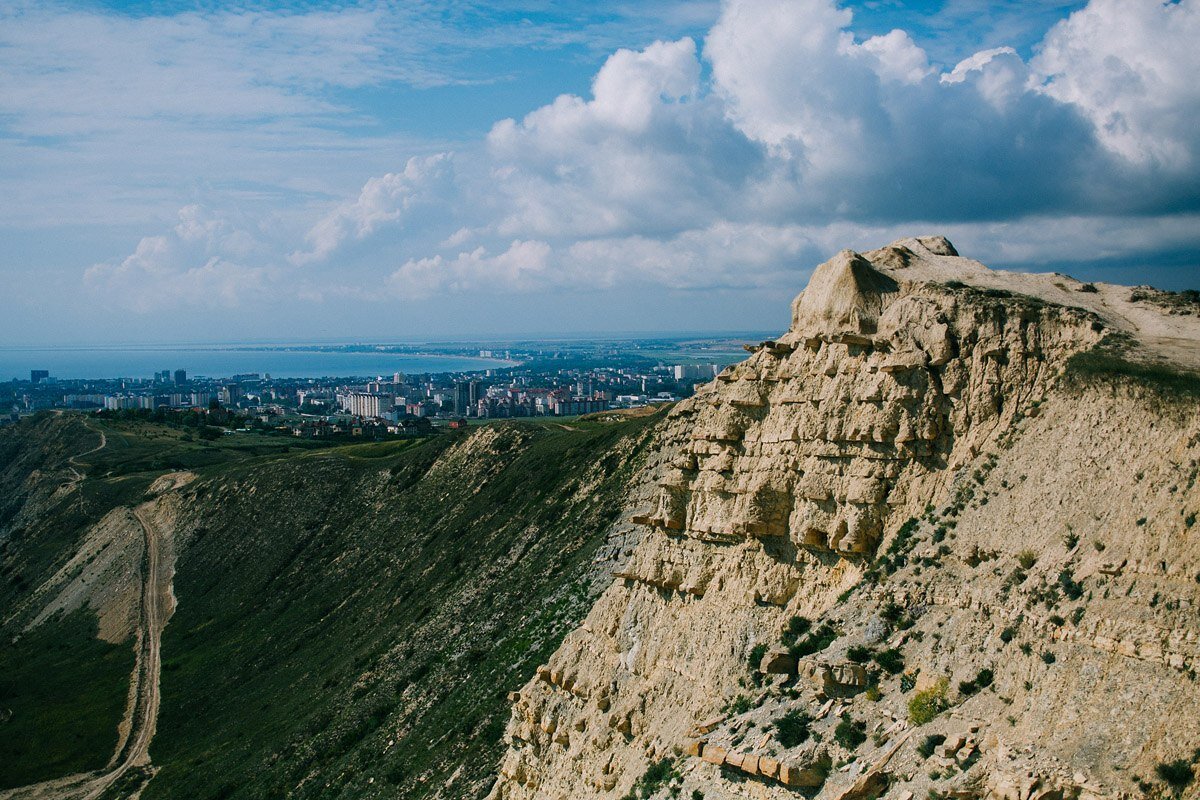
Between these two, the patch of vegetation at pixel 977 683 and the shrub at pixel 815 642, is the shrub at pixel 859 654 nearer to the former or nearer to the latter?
the shrub at pixel 815 642

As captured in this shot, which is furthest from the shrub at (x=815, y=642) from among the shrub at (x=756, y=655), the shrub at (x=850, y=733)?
the shrub at (x=850, y=733)

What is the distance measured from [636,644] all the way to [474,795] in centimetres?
1309

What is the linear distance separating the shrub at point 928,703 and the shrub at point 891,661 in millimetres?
857

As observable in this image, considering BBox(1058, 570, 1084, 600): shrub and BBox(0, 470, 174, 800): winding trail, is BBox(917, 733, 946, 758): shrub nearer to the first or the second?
BBox(1058, 570, 1084, 600): shrub

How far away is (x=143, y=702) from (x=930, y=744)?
233ft

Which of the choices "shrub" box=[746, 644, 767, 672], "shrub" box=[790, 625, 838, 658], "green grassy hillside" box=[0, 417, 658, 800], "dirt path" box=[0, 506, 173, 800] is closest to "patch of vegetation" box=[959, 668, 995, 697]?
"shrub" box=[790, 625, 838, 658]

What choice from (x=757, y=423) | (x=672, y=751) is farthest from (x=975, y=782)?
(x=757, y=423)

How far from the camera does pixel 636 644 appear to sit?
28391 millimetres

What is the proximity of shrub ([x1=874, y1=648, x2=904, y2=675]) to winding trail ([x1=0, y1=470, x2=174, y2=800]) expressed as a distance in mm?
54254

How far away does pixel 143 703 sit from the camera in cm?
7319

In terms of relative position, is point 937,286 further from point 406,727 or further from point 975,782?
point 406,727

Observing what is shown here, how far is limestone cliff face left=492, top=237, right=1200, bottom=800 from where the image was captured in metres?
16.9

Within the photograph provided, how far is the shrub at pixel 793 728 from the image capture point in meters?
19.8

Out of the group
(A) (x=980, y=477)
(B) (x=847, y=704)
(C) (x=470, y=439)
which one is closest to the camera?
(B) (x=847, y=704)
